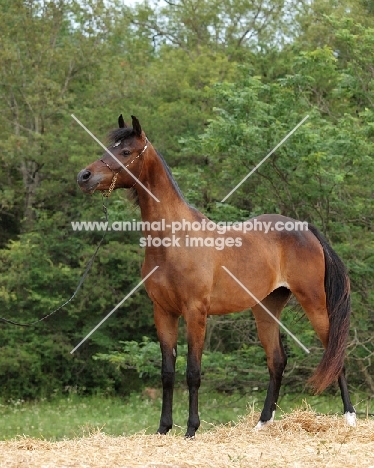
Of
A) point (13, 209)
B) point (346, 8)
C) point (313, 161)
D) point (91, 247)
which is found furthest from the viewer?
point (346, 8)

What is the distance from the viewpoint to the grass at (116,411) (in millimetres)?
11141

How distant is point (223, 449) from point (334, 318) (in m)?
1.85

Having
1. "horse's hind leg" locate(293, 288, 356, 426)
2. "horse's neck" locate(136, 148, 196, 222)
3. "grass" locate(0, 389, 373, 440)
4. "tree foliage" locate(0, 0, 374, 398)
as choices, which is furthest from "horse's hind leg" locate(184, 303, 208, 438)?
"tree foliage" locate(0, 0, 374, 398)

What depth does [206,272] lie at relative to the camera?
530 cm

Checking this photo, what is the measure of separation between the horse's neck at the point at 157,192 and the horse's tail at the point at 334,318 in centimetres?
152

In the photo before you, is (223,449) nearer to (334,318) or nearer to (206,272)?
(206,272)

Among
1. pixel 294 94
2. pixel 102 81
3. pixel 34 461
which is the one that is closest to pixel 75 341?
pixel 102 81

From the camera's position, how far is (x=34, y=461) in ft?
13.6

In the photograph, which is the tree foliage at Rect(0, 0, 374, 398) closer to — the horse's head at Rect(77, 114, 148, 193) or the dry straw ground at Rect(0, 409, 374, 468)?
the dry straw ground at Rect(0, 409, 374, 468)

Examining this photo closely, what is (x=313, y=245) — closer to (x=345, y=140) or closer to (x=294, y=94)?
(x=345, y=140)

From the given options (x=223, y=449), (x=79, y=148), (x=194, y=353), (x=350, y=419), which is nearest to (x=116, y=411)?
(x=79, y=148)

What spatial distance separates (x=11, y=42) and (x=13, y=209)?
143 inches

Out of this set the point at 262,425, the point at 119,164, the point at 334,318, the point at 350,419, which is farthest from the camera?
the point at 334,318

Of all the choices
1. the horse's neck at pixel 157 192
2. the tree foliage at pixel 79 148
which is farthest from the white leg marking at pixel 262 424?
the tree foliage at pixel 79 148
